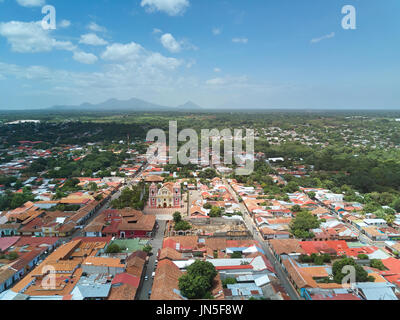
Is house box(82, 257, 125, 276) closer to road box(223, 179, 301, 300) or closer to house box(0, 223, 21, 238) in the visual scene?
road box(223, 179, 301, 300)

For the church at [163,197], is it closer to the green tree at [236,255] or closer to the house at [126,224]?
the house at [126,224]

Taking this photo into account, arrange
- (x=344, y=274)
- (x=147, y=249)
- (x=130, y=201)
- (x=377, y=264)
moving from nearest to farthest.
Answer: (x=344, y=274) < (x=377, y=264) < (x=147, y=249) < (x=130, y=201)

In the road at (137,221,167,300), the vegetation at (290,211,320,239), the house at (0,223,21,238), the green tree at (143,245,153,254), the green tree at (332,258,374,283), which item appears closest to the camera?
the road at (137,221,167,300)

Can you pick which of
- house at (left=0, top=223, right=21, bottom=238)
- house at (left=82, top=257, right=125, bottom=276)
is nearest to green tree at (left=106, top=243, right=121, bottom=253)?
house at (left=82, top=257, right=125, bottom=276)

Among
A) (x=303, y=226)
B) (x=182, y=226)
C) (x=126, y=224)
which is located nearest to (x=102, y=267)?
(x=126, y=224)

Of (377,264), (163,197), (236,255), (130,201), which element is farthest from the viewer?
(163,197)

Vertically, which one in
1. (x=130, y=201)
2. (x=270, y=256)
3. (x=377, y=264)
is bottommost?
(x=270, y=256)

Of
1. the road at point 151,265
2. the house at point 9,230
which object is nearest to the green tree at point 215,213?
the road at point 151,265

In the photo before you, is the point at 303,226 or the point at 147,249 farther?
the point at 303,226

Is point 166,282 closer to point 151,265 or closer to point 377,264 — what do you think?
point 151,265
